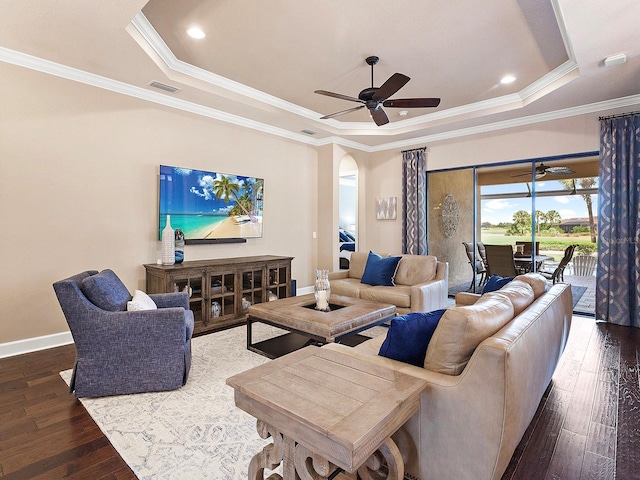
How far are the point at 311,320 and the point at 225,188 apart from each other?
2.79 m

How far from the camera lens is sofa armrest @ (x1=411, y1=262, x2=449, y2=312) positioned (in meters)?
4.16

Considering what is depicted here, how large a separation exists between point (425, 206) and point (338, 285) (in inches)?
104

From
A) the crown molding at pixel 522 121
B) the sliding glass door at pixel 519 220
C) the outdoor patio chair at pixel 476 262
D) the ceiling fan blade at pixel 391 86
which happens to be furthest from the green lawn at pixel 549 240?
the ceiling fan blade at pixel 391 86

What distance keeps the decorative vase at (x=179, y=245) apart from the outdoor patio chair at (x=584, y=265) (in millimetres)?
5804

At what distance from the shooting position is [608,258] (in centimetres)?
454

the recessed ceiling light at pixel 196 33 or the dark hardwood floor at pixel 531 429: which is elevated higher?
the recessed ceiling light at pixel 196 33

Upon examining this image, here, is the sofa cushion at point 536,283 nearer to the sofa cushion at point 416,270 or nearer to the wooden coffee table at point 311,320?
the wooden coffee table at point 311,320

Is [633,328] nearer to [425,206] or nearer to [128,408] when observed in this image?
[425,206]

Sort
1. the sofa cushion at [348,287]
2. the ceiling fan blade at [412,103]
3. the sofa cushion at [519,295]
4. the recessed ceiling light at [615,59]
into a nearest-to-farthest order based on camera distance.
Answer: the sofa cushion at [519,295] < the recessed ceiling light at [615,59] < the ceiling fan blade at [412,103] < the sofa cushion at [348,287]

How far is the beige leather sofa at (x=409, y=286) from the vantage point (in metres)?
4.20

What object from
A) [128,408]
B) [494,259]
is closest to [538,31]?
[494,259]

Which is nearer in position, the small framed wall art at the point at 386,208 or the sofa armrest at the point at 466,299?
the sofa armrest at the point at 466,299

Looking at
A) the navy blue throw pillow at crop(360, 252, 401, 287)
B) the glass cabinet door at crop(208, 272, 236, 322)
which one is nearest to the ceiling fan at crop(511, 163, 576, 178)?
the navy blue throw pillow at crop(360, 252, 401, 287)

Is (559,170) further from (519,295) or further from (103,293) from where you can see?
(103,293)
